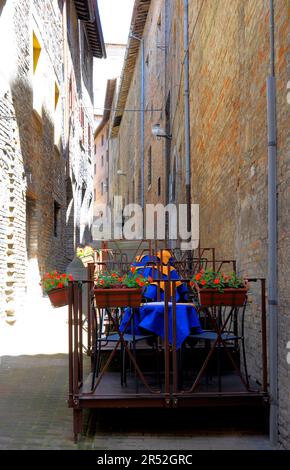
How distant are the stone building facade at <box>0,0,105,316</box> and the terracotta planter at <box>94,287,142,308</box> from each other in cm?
487

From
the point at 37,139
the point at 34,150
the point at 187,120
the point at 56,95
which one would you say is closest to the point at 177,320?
the point at 187,120

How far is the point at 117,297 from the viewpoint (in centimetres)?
455

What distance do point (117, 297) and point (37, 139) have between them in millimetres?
8276

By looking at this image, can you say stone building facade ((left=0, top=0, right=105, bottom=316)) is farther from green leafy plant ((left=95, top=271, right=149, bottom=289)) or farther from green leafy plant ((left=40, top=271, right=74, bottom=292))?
green leafy plant ((left=95, top=271, right=149, bottom=289))

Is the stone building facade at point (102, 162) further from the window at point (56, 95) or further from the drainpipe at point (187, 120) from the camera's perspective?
the drainpipe at point (187, 120)

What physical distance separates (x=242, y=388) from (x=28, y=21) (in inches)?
350

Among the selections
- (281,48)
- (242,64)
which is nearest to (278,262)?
(281,48)

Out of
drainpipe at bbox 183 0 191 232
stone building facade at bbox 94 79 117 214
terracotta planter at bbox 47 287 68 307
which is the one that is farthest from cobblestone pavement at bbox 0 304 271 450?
stone building facade at bbox 94 79 117 214

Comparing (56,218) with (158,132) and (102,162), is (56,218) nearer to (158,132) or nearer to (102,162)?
(158,132)

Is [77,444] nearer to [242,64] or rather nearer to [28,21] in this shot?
[242,64]

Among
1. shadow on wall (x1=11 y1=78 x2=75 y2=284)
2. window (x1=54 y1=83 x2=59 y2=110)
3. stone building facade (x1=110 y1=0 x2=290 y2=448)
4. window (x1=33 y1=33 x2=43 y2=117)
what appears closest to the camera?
stone building facade (x1=110 y1=0 x2=290 y2=448)

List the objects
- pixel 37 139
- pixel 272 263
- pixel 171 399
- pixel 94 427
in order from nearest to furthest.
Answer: pixel 272 263 < pixel 171 399 < pixel 94 427 < pixel 37 139

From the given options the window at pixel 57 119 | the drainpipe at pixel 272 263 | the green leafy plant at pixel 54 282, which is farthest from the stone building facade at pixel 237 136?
the window at pixel 57 119

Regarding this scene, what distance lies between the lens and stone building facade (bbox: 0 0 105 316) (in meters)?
9.41
